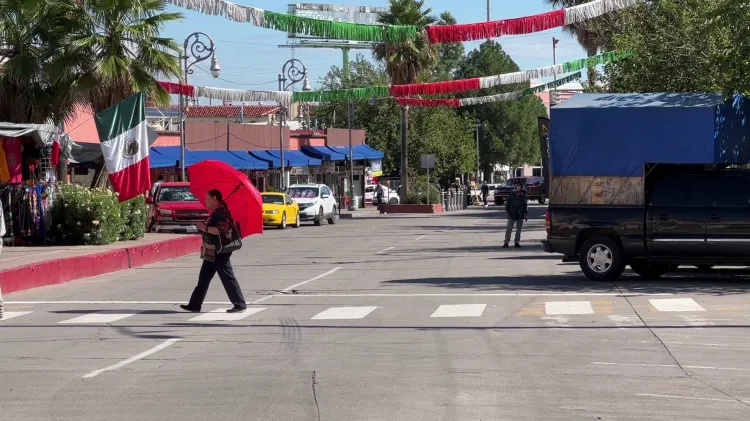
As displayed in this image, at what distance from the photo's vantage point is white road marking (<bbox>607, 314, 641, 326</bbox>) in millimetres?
13567

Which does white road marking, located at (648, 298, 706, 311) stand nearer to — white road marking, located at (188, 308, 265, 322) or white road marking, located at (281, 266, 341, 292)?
white road marking, located at (188, 308, 265, 322)

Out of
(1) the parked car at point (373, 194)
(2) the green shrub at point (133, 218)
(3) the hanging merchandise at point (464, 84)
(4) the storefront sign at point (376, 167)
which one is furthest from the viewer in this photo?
(4) the storefront sign at point (376, 167)

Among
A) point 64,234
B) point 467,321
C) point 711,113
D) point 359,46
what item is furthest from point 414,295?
A: point 359,46

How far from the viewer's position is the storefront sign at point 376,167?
79.5 metres

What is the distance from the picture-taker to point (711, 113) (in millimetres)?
19297

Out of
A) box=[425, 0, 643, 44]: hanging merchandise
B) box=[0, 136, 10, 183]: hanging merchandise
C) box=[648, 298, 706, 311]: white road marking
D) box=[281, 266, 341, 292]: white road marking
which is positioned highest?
box=[425, 0, 643, 44]: hanging merchandise

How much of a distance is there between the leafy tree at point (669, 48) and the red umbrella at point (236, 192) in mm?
13523

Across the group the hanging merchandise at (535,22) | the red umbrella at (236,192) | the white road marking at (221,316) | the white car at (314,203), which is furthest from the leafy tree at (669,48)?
the white car at (314,203)

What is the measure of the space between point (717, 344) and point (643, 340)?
2.48 feet

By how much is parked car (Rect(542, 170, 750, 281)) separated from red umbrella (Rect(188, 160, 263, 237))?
19.6 feet

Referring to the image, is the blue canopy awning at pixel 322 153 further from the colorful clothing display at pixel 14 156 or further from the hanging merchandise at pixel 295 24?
the hanging merchandise at pixel 295 24

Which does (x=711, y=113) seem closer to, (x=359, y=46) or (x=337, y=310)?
(x=337, y=310)

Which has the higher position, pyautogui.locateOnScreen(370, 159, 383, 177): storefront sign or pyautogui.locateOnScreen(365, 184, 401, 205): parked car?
pyautogui.locateOnScreen(370, 159, 383, 177): storefront sign

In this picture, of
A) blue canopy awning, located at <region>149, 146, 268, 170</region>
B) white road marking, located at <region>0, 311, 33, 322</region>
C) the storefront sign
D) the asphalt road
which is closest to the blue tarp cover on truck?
the asphalt road
